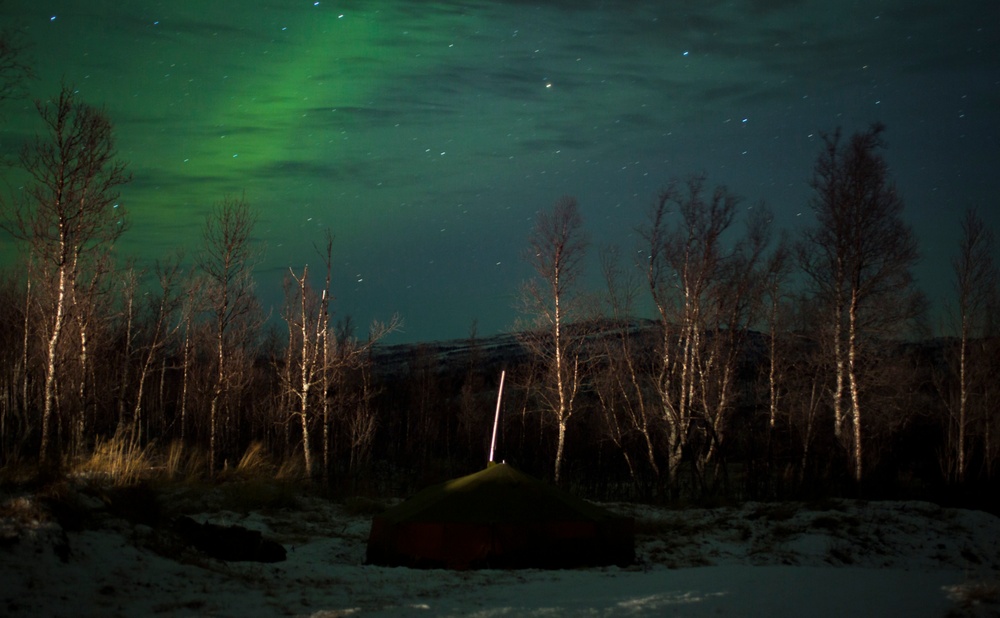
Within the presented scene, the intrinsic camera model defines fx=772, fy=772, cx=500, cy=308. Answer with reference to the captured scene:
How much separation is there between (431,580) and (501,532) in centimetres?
248

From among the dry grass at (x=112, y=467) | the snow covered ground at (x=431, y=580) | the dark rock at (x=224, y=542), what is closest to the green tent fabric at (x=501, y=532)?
the snow covered ground at (x=431, y=580)

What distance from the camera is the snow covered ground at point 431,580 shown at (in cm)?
698

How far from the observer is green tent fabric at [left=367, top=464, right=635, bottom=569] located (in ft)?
41.0

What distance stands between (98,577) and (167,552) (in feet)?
4.90

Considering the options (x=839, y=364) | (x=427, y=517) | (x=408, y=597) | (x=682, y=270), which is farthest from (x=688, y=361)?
(x=408, y=597)

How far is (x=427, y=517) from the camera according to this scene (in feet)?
42.5

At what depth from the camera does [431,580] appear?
10.2 m

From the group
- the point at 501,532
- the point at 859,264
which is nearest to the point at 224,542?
the point at 501,532

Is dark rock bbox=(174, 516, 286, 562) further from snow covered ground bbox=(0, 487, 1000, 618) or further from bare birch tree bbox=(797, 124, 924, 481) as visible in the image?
bare birch tree bbox=(797, 124, 924, 481)

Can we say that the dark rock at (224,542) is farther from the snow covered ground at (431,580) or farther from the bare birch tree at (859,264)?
the bare birch tree at (859,264)

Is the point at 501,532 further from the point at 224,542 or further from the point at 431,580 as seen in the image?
the point at 224,542

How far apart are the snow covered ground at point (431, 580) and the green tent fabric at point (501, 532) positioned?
688 millimetres

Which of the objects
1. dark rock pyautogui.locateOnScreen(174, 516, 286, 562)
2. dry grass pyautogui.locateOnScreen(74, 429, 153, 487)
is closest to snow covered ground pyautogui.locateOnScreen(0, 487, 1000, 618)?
dark rock pyautogui.locateOnScreen(174, 516, 286, 562)

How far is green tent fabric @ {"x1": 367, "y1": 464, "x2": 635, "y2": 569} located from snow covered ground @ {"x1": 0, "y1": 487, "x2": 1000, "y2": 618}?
0.69 metres
